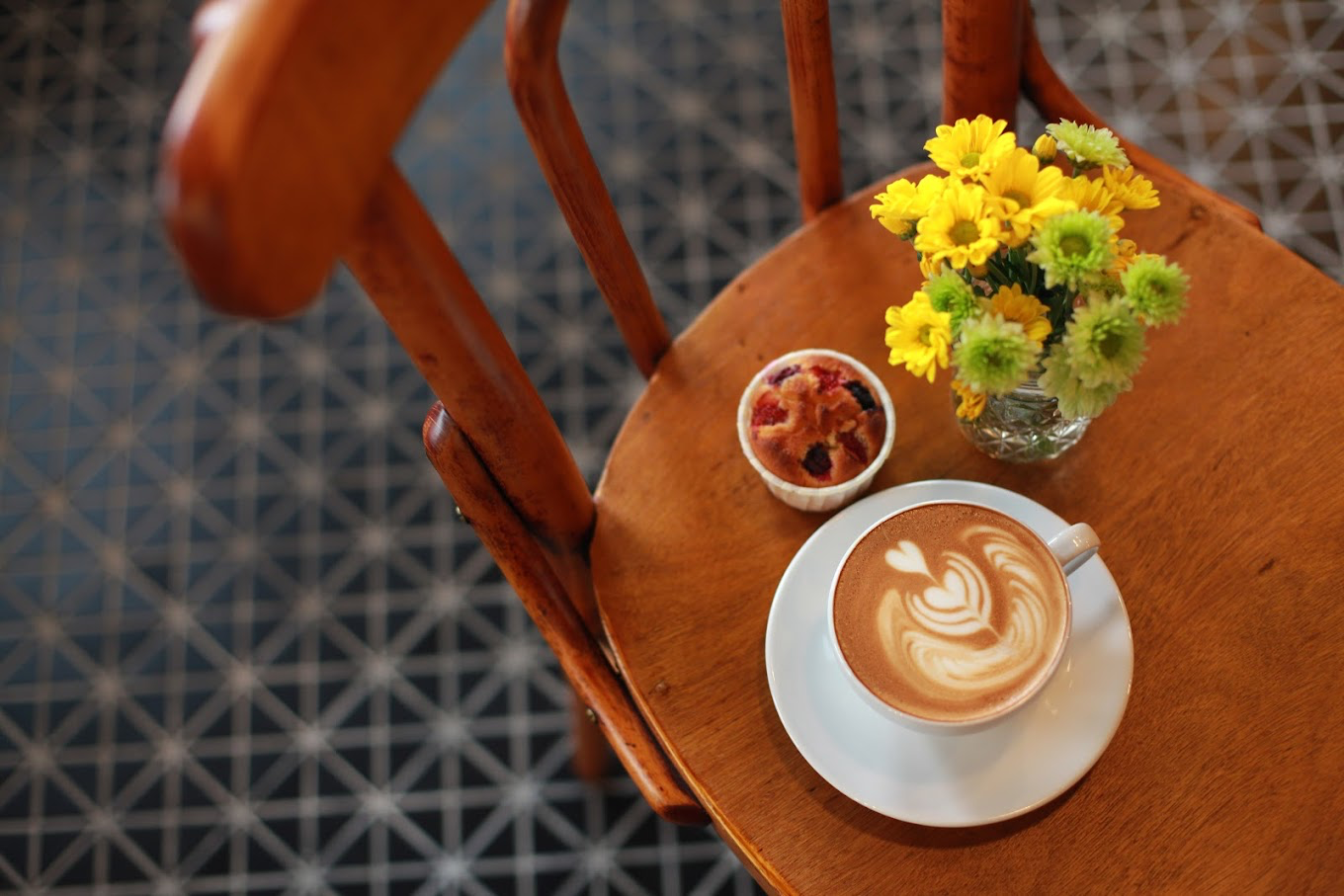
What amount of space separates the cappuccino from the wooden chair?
138 mm

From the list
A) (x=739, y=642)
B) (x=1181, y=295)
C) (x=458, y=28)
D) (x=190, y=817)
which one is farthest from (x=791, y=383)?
(x=190, y=817)

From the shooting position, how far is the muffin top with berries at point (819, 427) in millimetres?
856

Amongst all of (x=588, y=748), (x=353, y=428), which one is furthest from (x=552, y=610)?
(x=353, y=428)

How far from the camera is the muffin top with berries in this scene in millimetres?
856

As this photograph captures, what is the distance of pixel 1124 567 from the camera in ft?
2.80

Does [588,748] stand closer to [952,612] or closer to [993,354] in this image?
[952,612]

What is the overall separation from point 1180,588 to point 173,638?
1.31 metres

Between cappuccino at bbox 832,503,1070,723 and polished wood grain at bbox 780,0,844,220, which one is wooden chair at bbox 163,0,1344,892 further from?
cappuccino at bbox 832,503,1070,723

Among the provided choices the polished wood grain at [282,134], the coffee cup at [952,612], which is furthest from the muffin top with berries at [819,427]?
the polished wood grain at [282,134]

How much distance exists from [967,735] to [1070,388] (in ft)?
0.85

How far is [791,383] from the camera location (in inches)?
34.4

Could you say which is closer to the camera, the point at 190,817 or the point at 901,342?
the point at 901,342

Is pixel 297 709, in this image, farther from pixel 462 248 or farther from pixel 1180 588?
pixel 1180 588

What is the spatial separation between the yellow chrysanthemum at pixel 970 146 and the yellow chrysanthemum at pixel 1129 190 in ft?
0.19
